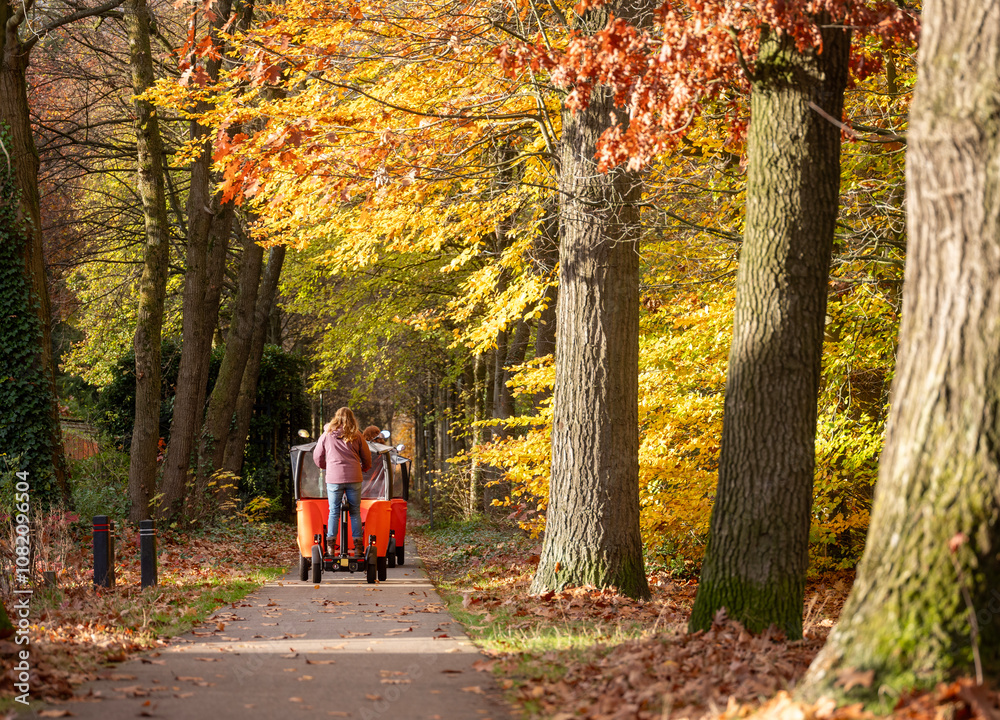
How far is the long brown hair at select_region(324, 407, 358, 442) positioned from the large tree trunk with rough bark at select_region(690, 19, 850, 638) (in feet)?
18.8

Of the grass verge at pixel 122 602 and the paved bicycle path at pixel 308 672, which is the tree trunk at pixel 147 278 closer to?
the grass verge at pixel 122 602

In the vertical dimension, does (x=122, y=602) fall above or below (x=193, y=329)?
below

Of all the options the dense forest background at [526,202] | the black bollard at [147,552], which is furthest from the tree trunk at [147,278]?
the black bollard at [147,552]

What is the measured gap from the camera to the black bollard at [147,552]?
1055 cm

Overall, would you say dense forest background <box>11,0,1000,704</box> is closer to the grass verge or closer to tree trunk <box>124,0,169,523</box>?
tree trunk <box>124,0,169,523</box>

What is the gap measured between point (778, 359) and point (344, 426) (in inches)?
245

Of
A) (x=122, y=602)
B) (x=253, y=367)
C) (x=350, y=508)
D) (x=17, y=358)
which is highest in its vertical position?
(x=253, y=367)

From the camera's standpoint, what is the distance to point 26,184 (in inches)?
550

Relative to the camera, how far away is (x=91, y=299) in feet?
87.9

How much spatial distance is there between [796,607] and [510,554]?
31.6 ft

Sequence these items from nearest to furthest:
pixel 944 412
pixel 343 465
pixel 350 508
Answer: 1. pixel 944 412
2. pixel 343 465
3. pixel 350 508

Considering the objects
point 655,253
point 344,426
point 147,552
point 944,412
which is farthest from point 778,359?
point 147,552

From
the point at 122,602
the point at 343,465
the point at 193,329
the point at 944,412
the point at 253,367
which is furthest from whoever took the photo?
the point at 253,367

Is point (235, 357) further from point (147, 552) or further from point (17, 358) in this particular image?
point (147, 552)
